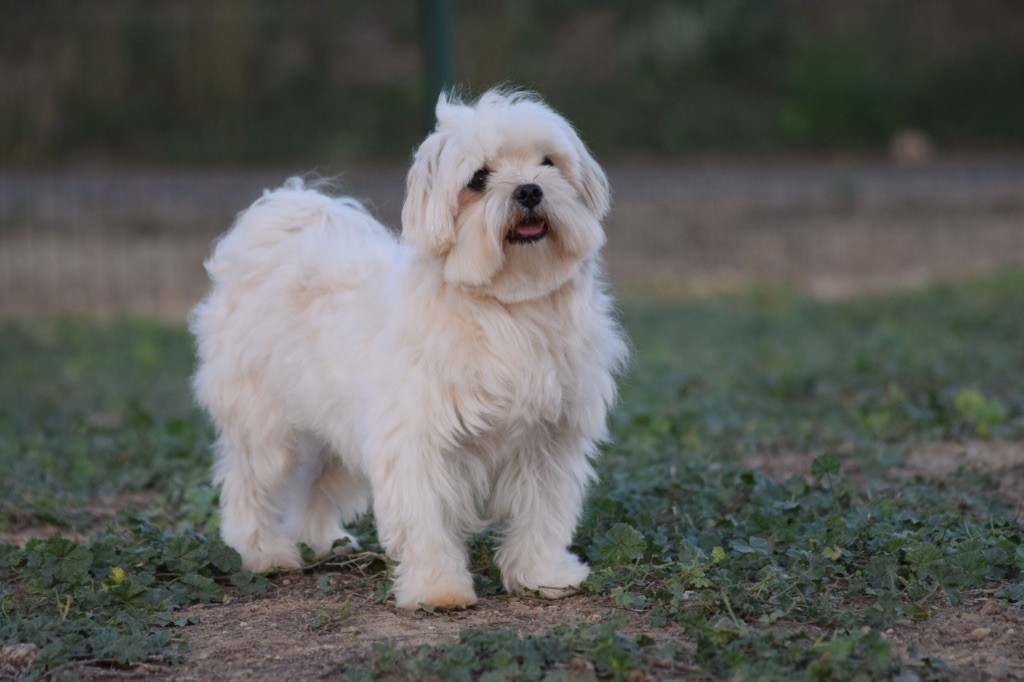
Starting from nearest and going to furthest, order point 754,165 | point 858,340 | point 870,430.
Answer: point 870,430 < point 858,340 < point 754,165

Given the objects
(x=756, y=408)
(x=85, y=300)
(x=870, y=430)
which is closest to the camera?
(x=870, y=430)

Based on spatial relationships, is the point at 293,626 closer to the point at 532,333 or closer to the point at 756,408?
the point at 532,333

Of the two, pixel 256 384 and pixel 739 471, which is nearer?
pixel 256 384

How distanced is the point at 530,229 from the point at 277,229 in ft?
4.84

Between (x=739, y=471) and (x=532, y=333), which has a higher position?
(x=532, y=333)

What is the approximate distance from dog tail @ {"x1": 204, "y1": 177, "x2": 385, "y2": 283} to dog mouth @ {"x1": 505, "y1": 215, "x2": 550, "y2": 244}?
44.7 inches

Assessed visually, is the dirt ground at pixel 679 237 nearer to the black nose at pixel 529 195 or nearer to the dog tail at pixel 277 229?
the dog tail at pixel 277 229

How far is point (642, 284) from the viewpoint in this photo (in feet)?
46.6

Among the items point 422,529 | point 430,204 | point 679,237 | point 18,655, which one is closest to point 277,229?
point 430,204

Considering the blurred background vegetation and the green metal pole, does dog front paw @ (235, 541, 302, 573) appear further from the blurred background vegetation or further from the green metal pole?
the blurred background vegetation

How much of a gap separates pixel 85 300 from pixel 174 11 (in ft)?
28.3

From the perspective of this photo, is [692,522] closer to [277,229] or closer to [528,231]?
[528,231]

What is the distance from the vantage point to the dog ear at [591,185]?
4.52 m

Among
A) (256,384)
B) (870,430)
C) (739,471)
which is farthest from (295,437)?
(870,430)
